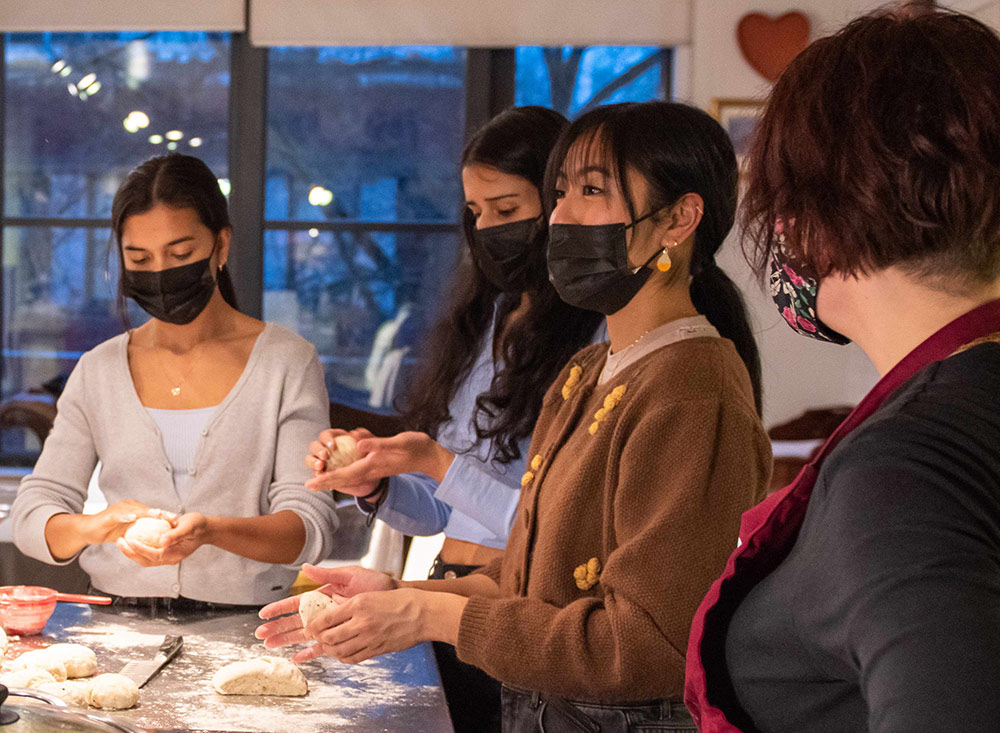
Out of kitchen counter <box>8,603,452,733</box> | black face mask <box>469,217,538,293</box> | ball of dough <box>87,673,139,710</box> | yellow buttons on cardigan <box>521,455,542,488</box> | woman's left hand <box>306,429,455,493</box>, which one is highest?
black face mask <box>469,217,538,293</box>

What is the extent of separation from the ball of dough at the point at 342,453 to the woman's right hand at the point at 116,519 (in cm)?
29

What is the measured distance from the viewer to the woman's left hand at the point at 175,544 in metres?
1.68

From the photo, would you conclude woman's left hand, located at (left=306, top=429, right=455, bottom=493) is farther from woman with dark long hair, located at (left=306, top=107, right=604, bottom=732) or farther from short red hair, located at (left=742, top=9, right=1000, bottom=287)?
short red hair, located at (left=742, top=9, right=1000, bottom=287)

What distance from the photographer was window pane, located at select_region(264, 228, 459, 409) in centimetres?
492

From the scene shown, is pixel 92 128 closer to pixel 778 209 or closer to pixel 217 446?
pixel 217 446

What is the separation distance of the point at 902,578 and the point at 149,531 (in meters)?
1.41

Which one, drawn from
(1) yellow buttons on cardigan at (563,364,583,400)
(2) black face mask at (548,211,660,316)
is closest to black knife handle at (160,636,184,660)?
(1) yellow buttons on cardigan at (563,364,583,400)

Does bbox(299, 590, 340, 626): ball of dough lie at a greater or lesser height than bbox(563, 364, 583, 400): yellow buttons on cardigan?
lesser

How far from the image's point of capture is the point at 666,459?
1.14 meters

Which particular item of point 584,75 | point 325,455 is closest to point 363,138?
point 584,75

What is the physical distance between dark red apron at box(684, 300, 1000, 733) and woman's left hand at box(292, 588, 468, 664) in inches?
20.0

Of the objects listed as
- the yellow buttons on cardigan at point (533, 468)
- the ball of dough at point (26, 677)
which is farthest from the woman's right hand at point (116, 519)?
the yellow buttons on cardigan at point (533, 468)

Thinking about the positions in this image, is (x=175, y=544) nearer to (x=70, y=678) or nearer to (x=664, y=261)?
(x=70, y=678)

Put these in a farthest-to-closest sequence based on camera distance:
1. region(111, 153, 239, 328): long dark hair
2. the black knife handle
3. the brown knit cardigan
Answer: region(111, 153, 239, 328): long dark hair, the black knife handle, the brown knit cardigan
